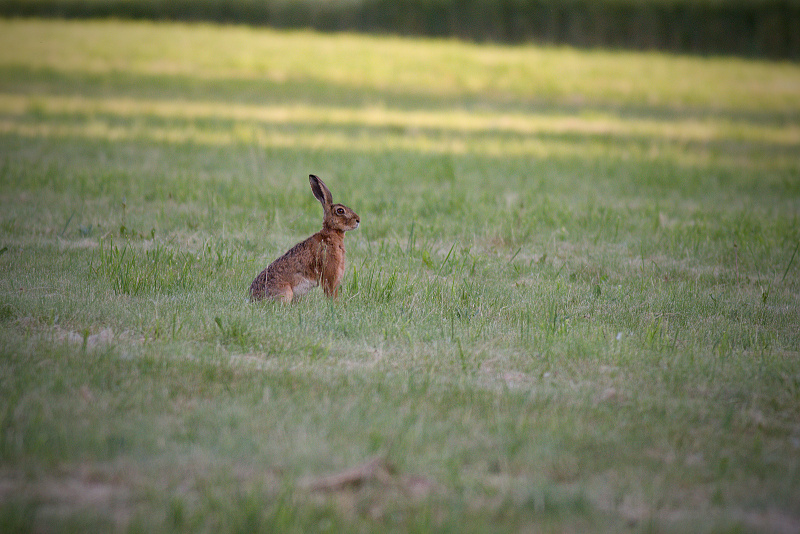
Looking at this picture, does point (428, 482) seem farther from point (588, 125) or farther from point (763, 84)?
point (763, 84)

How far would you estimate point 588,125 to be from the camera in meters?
20.9

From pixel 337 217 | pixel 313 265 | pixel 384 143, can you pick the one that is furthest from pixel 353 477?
pixel 384 143

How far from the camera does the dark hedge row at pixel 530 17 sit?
3697 cm

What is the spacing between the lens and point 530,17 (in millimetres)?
39219

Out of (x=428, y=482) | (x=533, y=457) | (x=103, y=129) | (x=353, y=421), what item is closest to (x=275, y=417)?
(x=353, y=421)

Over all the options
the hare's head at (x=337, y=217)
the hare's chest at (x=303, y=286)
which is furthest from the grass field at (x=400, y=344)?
the hare's head at (x=337, y=217)

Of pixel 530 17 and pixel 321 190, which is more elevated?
pixel 530 17

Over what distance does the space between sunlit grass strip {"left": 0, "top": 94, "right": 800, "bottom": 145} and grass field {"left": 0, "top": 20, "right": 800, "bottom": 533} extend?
384 cm

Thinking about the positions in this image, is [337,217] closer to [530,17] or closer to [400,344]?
[400,344]

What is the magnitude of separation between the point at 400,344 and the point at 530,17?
120ft

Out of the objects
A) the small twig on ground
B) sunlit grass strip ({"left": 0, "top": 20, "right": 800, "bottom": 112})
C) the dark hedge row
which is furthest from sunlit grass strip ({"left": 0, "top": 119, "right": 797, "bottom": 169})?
the dark hedge row

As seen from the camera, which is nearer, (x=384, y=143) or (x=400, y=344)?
(x=400, y=344)

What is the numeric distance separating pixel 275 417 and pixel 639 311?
363cm

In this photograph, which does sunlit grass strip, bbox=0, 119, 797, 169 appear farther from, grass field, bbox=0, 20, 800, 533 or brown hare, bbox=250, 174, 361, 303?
brown hare, bbox=250, 174, 361, 303
